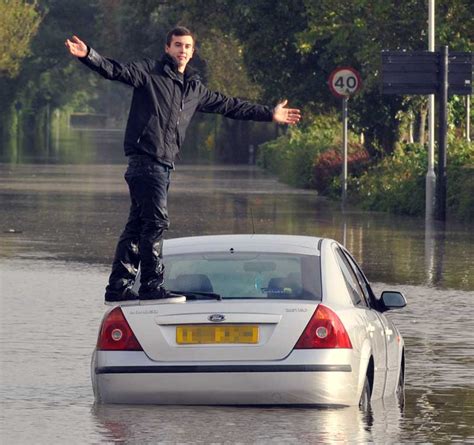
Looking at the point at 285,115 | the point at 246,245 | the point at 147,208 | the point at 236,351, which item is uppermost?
the point at 285,115

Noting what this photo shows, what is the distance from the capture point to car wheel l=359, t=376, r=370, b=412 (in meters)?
10.3

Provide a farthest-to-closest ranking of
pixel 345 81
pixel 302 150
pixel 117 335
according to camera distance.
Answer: pixel 302 150 → pixel 345 81 → pixel 117 335

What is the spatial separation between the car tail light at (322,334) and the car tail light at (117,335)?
3.06 ft

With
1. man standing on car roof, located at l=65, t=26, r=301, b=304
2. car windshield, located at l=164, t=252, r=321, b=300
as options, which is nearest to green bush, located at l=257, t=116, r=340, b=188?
man standing on car roof, located at l=65, t=26, r=301, b=304

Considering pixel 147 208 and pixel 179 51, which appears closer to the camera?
pixel 147 208

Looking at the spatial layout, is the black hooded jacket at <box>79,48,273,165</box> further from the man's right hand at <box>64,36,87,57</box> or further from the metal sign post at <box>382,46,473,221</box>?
the metal sign post at <box>382,46,473,221</box>

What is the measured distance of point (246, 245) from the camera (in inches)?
420

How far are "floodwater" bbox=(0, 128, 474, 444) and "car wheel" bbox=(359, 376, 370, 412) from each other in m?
0.07

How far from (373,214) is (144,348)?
2469 cm

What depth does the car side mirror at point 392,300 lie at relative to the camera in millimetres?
11055

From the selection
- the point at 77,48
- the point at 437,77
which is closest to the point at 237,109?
the point at 77,48

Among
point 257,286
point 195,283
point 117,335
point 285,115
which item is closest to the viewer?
point 117,335

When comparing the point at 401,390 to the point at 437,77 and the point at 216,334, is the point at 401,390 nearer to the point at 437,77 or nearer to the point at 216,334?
the point at 216,334

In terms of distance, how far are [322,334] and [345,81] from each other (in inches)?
1152
